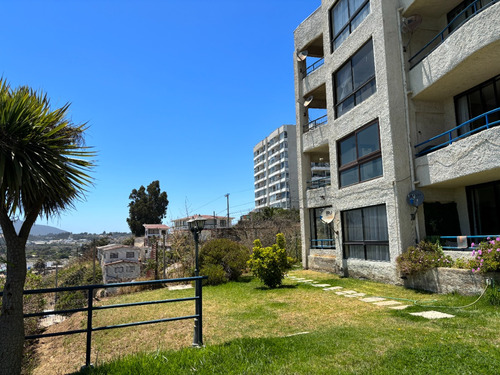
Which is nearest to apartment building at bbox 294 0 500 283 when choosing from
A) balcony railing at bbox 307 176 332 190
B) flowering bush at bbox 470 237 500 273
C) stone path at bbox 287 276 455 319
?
flowering bush at bbox 470 237 500 273

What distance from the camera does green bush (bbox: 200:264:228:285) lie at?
13906 millimetres

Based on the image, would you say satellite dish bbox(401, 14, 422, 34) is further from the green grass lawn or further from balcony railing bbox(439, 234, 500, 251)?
the green grass lawn

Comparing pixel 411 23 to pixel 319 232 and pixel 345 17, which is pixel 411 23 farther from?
pixel 319 232

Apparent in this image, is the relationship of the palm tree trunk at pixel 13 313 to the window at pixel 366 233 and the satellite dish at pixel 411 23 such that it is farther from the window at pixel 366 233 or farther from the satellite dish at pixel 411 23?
the satellite dish at pixel 411 23

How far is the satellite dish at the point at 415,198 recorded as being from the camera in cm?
1013

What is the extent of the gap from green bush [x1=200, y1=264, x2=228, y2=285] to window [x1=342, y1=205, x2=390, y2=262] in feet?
17.4

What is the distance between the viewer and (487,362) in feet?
12.6

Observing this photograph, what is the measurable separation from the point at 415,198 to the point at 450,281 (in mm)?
2750

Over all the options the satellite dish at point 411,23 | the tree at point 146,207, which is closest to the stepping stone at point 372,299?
the satellite dish at point 411,23

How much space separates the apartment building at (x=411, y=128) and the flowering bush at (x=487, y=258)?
2.01 ft

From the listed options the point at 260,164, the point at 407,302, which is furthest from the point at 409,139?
the point at 260,164

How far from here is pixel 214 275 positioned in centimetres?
1391

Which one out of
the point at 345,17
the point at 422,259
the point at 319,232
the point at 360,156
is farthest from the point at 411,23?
the point at 319,232

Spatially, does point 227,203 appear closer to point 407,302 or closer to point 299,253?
point 299,253
